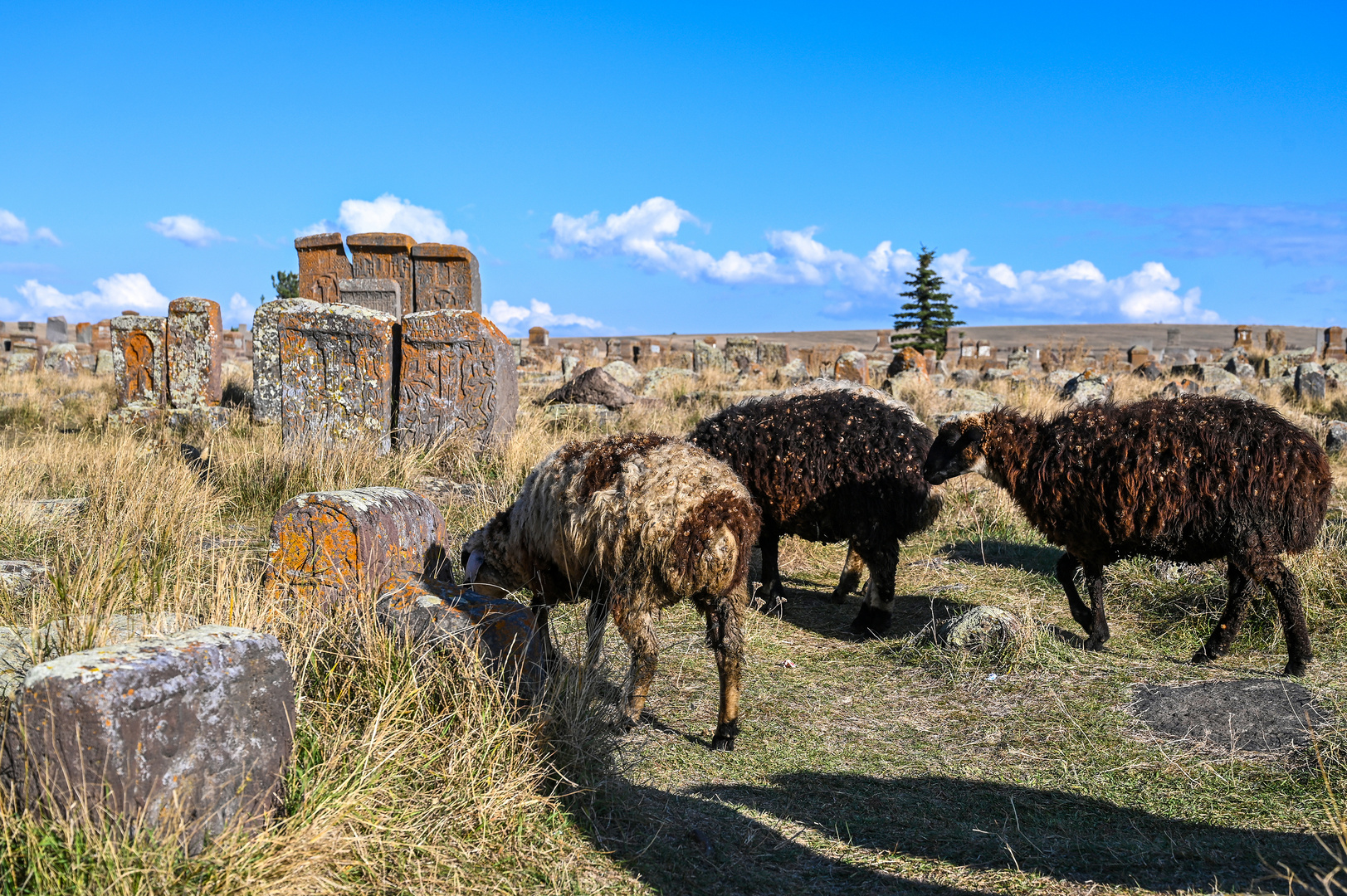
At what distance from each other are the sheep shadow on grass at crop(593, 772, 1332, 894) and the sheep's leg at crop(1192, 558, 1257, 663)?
2108 millimetres

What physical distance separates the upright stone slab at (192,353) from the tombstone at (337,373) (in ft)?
9.94

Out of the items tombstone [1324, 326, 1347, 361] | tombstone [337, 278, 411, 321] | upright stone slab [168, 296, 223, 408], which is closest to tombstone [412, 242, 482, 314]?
tombstone [337, 278, 411, 321]

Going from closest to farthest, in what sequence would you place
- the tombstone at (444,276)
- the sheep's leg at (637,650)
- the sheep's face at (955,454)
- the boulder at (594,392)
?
the sheep's leg at (637,650), the sheep's face at (955,454), the boulder at (594,392), the tombstone at (444,276)

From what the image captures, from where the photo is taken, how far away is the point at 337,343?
406 inches

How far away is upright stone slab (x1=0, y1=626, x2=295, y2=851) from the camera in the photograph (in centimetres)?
273

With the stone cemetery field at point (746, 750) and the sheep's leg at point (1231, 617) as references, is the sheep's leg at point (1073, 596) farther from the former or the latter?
the sheep's leg at point (1231, 617)

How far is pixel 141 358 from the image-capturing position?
12883 mm

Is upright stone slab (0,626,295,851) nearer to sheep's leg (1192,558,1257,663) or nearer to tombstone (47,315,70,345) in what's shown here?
sheep's leg (1192,558,1257,663)

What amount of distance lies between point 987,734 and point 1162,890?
1.53 metres

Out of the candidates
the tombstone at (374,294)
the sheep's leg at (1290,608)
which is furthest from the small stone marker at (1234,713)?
the tombstone at (374,294)

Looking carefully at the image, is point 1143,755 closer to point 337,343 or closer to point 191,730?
point 191,730

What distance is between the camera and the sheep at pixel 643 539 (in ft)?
14.3

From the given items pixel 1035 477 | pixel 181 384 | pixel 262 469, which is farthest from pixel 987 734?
pixel 181 384

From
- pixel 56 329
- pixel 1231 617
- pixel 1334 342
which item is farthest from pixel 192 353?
pixel 1334 342
